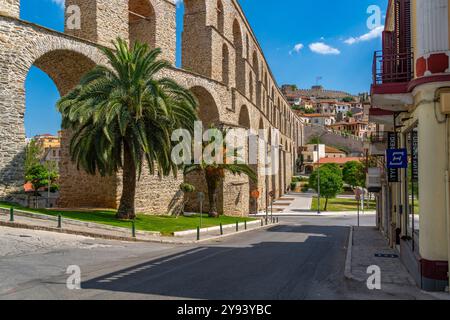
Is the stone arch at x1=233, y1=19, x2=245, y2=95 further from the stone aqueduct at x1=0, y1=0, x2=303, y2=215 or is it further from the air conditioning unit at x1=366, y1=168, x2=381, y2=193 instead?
the air conditioning unit at x1=366, y1=168, x2=381, y2=193

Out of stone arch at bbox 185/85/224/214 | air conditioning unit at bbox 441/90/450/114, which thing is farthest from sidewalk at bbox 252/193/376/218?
air conditioning unit at bbox 441/90/450/114

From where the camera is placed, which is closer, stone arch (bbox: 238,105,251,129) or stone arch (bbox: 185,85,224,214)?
stone arch (bbox: 185,85,224,214)

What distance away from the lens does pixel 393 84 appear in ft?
34.5

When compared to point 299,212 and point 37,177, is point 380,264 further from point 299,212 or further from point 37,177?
point 299,212

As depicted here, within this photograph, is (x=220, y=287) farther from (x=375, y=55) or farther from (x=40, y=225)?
(x=40, y=225)

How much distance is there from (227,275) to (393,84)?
6120 mm

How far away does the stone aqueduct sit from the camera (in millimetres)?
19516

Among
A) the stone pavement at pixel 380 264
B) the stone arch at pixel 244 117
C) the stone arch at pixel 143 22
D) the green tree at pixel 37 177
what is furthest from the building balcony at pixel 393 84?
the stone arch at pixel 244 117

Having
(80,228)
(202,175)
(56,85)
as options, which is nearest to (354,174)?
(202,175)

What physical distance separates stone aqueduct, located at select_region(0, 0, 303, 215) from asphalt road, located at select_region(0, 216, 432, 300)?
7.36m

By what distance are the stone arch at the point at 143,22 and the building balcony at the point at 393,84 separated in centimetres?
2059

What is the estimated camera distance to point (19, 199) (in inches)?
770

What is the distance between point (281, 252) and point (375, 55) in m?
7.82
